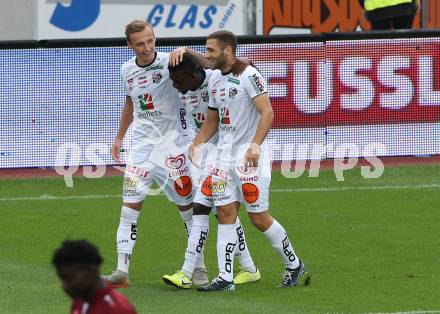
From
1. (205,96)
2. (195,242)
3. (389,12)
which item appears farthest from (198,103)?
(389,12)

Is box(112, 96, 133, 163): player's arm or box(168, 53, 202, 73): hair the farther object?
box(112, 96, 133, 163): player's arm

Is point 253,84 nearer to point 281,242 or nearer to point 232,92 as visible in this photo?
point 232,92

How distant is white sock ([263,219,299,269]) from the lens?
35.0 ft

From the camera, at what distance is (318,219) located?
14570 millimetres

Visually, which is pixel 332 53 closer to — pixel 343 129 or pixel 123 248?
pixel 343 129

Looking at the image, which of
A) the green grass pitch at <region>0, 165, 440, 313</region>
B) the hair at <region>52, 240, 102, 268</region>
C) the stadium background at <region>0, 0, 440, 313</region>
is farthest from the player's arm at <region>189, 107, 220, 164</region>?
the hair at <region>52, 240, 102, 268</region>

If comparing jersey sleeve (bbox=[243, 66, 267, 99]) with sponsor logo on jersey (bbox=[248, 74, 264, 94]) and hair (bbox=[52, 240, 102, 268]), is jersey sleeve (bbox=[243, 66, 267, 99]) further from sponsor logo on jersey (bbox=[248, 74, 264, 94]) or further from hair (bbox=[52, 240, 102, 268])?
hair (bbox=[52, 240, 102, 268])

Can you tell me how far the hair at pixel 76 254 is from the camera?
5301 millimetres

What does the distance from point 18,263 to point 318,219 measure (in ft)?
12.8

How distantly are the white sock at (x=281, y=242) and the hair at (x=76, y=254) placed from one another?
17.7 ft

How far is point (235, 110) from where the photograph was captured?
10.5 metres

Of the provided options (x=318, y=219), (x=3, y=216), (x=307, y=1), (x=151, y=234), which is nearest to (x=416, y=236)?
(x=318, y=219)

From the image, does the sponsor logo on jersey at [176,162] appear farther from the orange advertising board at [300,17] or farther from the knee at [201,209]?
the orange advertising board at [300,17]

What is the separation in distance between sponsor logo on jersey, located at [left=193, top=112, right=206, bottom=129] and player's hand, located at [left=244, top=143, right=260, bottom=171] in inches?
34.5
